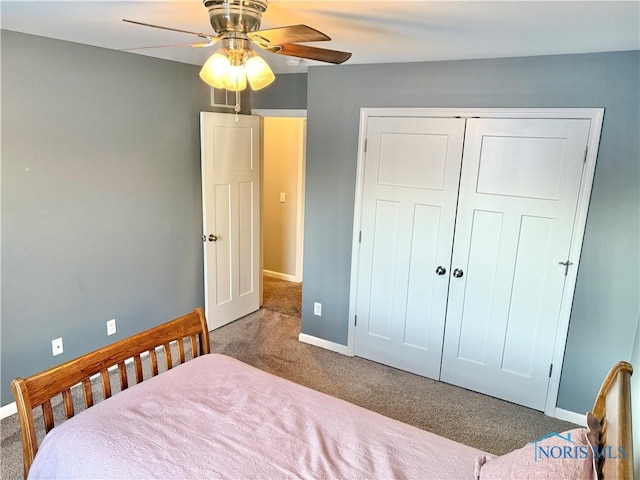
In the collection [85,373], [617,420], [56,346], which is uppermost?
[617,420]

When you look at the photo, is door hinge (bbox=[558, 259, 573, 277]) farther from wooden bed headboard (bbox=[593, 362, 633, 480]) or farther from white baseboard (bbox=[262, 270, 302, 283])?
white baseboard (bbox=[262, 270, 302, 283])

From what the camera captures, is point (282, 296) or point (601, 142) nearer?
point (601, 142)

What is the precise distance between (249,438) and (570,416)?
94.7 inches

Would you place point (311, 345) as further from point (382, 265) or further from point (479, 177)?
point (479, 177)

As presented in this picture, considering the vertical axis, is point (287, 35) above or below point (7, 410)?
above

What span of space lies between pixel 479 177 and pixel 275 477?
2364 mm

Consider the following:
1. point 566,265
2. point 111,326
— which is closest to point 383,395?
point 566,265

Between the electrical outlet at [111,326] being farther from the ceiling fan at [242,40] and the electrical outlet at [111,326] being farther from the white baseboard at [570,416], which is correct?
the white baseboard at [570,416]

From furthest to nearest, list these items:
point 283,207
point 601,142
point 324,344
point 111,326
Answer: point 283,207 < point 324,344 < point 111,326 < point 601,142

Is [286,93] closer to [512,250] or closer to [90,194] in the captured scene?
[90,194]

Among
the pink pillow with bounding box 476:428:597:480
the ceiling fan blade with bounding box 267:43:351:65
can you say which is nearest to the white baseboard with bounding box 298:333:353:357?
the pink pillow with bounding box 476:428:597:480

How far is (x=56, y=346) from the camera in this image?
3.13 meters

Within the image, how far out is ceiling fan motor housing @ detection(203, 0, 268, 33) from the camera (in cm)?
161

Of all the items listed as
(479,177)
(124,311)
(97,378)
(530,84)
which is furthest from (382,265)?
(97,378)
